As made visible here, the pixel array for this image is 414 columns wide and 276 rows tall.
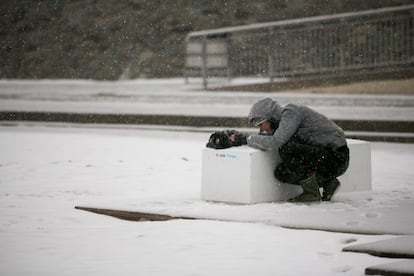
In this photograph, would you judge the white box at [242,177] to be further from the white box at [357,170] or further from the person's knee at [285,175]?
the white box at [357,170]

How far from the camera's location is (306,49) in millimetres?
23578

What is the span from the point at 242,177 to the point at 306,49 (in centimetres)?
1490

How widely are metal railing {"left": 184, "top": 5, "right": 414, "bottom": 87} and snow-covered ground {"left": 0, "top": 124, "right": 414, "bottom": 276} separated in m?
9.63

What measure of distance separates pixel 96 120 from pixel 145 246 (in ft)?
38.5

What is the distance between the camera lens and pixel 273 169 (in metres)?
9.09

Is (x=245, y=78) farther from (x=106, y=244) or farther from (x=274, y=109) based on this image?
(x=106, y=244)

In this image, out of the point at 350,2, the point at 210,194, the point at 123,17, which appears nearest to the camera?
the point at 210,194

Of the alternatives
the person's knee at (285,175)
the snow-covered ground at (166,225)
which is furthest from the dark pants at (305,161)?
the snow-covered ground at (166,225)

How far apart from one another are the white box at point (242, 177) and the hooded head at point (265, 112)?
261 millimetres

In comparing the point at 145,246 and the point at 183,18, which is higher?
the point at 183,18

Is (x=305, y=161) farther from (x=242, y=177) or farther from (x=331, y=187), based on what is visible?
(x=242, y=177)

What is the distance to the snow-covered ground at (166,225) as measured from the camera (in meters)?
6.92

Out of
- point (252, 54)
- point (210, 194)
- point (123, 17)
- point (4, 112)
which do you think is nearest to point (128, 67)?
point (123, 17)

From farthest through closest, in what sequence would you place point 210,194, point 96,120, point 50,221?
point 96,120 → point 210,194 → point 50,221
